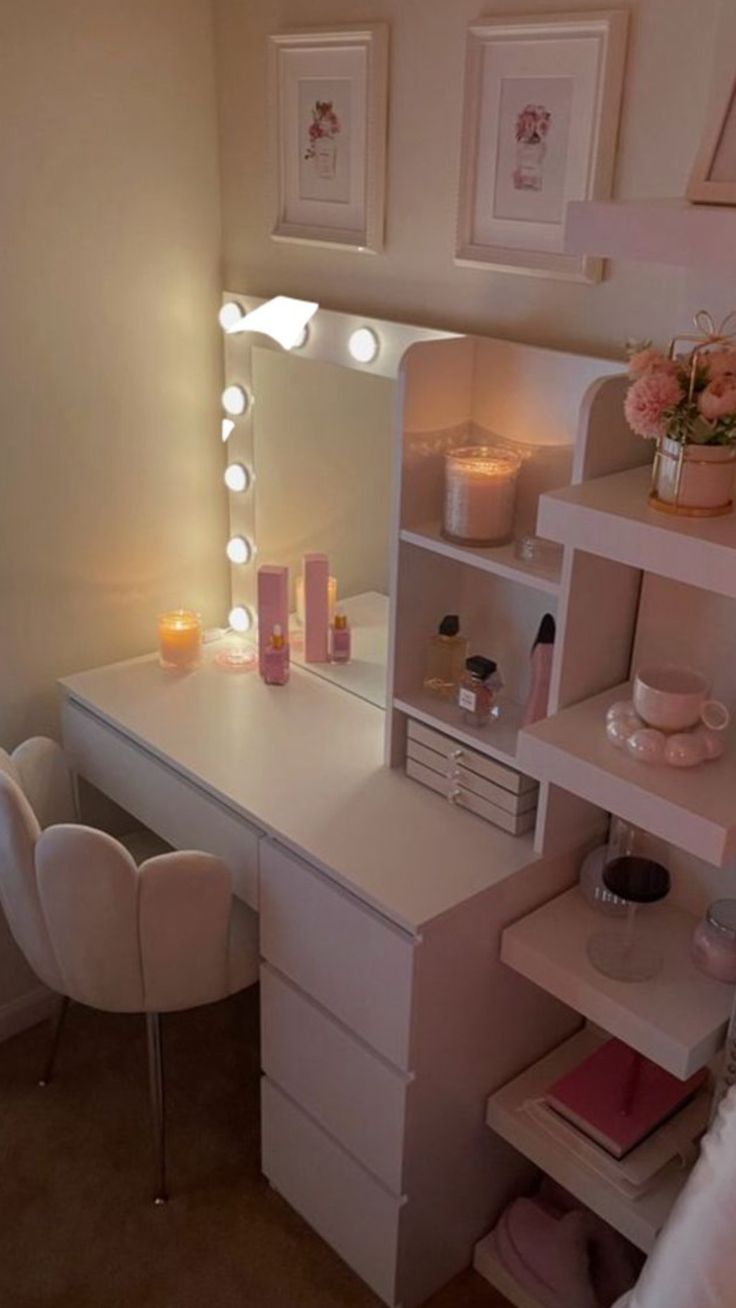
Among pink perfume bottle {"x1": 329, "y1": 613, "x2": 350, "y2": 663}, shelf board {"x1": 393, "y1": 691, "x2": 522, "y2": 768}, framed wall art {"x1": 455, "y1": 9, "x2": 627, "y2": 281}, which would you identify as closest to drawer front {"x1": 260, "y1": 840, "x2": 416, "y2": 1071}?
shelf board {"x1": 393, "y1": 691, "x2": 522, "y2": 768}

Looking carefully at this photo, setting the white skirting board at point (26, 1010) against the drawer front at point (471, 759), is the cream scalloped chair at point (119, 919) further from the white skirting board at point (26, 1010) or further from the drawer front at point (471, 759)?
the white skirting board at point (26, 1010)

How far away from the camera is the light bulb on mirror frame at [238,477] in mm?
2354

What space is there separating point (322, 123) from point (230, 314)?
1.39 ft

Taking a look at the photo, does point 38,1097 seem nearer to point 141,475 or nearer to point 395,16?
point 141,475

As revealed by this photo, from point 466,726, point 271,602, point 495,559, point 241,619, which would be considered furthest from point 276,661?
point 495,559

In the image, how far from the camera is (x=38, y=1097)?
2277 millimetres

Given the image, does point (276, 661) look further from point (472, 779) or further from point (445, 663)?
point (472, 779)

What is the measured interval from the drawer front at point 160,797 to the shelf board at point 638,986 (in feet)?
1.45

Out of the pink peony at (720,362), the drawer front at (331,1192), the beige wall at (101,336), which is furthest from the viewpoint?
the beige wall at (101,336)

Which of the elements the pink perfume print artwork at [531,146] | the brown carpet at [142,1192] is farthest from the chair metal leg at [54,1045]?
the pink perfume print artwork at [531,146]

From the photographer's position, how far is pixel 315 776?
193 cm

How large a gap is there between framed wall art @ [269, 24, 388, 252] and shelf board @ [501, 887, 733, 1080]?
44.0 inches

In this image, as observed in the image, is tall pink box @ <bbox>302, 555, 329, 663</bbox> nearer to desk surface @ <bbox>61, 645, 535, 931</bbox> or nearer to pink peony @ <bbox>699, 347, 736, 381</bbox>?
desk surface @ <bbox>61, 645, 535, 931</bbox>

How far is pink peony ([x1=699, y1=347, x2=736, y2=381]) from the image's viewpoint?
1.33m
